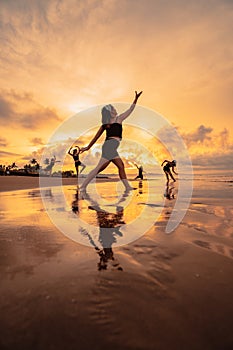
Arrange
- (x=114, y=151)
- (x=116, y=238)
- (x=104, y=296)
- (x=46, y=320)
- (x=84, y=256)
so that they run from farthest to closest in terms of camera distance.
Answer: (x=114, y=151)
(x=116, y=238)
(x=84, y=256)
(x=104, y=296)
(x=46, y=320)

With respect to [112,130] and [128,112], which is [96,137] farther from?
[128,112]

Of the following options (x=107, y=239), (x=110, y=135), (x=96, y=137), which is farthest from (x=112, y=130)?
(x=107, y=239)

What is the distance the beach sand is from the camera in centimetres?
91

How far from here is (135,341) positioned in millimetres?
888

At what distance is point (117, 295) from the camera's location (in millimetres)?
1238

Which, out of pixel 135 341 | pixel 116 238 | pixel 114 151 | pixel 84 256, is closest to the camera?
pixel 135 341

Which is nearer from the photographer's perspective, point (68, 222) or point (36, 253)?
point (36, 253)

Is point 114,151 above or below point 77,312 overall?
above

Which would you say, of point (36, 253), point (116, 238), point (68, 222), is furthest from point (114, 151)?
point (36, 253)

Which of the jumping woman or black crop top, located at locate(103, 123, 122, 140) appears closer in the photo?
the jumping woman

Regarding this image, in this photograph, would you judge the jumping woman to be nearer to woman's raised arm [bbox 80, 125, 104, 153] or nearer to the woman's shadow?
→ woman's raised arm [bbox 80, 125, 104, 153]

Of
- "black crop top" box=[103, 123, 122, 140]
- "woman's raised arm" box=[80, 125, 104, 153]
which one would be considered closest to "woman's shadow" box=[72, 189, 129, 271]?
"woman's raised arm" box=[80, 125, 104, 153]

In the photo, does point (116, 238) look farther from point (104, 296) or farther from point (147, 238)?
point (104, 296)

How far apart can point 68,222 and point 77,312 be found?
2.20 m
